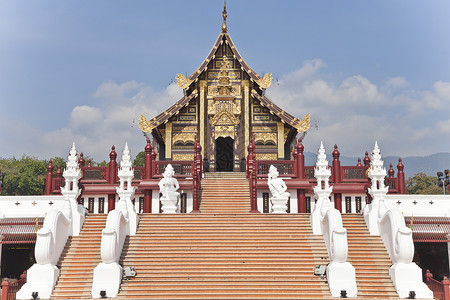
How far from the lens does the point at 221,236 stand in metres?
16.8

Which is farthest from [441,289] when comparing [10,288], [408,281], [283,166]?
[10,288]

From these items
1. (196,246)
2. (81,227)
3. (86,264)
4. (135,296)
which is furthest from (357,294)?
(81,227)

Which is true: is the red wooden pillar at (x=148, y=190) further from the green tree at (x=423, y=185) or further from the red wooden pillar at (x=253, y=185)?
the green tree at (x=423, y=185)

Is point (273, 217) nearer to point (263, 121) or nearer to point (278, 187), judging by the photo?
point (278, 187)

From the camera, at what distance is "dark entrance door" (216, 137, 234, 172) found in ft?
113

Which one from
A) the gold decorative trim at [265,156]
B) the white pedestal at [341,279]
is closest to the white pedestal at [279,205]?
the white pedestal at [341,279]

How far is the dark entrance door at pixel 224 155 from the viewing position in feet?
113

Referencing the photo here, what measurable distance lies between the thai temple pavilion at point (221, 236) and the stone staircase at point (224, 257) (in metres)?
0.03

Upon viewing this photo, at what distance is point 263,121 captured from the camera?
29.6 m

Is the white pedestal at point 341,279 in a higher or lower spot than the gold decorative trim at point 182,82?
lower

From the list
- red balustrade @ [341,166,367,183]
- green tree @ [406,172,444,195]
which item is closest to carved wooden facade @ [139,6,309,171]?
red balustrade @ [341,166,367,183]

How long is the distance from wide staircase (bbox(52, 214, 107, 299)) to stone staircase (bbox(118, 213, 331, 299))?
1.01 metres

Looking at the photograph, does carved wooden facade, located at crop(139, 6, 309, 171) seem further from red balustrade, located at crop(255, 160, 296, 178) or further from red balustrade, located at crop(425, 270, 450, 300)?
red balustrade, located at crop(425, 270, 450, 300)

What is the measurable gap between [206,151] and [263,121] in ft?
12.2
